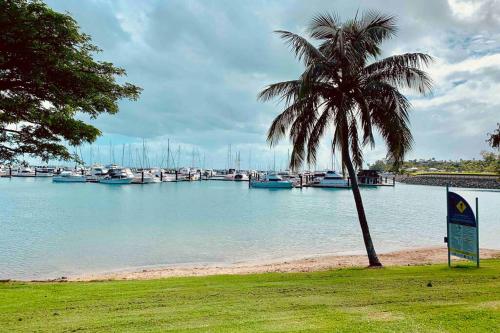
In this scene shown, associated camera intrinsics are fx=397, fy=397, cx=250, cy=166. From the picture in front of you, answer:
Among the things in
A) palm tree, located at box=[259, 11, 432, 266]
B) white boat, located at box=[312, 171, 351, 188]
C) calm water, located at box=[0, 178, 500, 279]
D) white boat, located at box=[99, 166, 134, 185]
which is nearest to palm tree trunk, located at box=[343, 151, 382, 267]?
palm tree, located at box=[259, 11, 432, 266]

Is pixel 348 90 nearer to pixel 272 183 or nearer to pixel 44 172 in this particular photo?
pixel 272 183

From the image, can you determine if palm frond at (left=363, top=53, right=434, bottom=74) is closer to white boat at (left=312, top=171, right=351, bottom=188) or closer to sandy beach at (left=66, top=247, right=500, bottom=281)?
sandy beach at (left=66, top=247, right=500, bottom=281)

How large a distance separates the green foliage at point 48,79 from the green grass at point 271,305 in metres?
4.44

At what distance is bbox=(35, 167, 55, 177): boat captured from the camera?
524 feet

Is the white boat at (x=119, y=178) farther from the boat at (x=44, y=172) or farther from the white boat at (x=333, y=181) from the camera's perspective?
the boat at (x=44, y=172)

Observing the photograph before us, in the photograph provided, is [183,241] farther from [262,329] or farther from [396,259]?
[262,329]

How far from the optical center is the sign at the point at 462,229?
1209cm

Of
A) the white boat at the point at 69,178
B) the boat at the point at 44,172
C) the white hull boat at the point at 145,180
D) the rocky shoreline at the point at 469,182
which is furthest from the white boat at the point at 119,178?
the rocky shoreline at the point at 469,182

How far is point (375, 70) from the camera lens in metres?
15.5

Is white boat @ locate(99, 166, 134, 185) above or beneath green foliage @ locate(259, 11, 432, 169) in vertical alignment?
beneath

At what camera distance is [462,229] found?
1263 centimetres

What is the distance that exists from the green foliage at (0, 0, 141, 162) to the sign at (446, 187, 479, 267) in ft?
34.9

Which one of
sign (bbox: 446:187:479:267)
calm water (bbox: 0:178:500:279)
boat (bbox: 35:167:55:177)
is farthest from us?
boat (bbox: 35:167:55:177)

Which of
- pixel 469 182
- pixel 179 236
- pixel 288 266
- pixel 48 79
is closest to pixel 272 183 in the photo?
pixel 469 182
